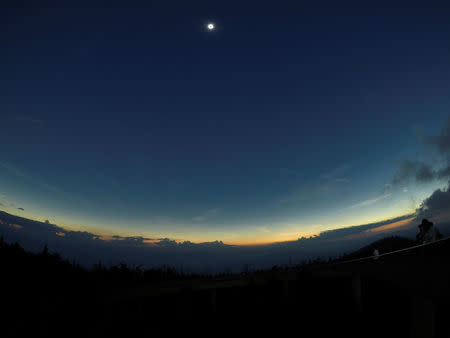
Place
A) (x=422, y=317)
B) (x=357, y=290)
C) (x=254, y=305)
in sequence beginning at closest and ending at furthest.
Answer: (x=422, y=317) → (x=357, y=290) → (x=254, y=305)

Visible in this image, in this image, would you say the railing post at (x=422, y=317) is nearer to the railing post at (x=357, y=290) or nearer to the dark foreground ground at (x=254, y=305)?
the dark foreground ground at (x=254, y=305)

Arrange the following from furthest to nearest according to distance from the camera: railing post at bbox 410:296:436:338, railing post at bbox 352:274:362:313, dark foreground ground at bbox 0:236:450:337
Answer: railing post at bbox 352:274:362:313
dark foreground ground at bbox 0:236:450:337
railing post at bbox 410:296:436:338

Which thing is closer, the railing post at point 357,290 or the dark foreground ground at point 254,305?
the dark foreground ground at point 254,305

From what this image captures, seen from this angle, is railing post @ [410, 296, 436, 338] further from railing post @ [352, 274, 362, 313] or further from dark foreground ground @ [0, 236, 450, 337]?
railing post @ [352, 274, 362, 313]

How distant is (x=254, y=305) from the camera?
529cm

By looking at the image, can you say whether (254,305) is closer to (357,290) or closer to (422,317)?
(357,290)

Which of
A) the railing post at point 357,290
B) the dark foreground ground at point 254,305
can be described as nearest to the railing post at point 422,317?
the dark foreground ground at point 254,305

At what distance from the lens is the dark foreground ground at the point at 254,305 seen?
11.7ft

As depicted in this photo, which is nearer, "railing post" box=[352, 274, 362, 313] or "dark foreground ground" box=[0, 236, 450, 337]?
"dark foreground ground" box=[0, 236, 450, 337]

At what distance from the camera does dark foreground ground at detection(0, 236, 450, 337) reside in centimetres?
357

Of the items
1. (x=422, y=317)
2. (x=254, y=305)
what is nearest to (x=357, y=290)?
(x=422, y=317)

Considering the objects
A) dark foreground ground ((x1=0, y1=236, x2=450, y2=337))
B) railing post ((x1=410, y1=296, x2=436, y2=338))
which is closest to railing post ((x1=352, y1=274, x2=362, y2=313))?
dark foreground ground ((x1=0, y1=236, x2=450, y2=337))

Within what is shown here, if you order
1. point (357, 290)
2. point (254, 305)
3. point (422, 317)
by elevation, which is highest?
point (422, 317)

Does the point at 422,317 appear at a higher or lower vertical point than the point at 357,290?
higher
